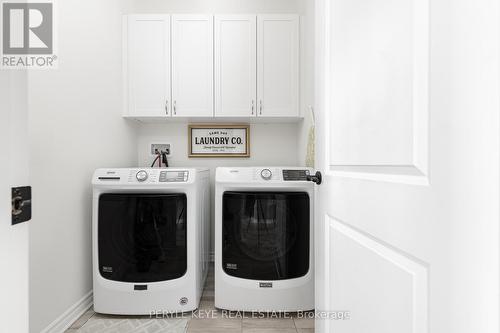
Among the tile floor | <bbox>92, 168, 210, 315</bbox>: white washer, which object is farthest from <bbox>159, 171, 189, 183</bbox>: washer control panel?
the tile floor

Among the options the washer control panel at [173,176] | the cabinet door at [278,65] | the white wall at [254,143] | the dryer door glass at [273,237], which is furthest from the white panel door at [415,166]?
the white wall at [254,143]

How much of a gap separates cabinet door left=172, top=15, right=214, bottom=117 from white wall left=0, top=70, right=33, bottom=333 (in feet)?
5.70

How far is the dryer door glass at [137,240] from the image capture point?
1.73 m

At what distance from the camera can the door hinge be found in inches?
23.0

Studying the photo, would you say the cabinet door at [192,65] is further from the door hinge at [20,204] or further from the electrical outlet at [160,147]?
the door hinge at [20,204]

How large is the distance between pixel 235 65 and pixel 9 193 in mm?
1992

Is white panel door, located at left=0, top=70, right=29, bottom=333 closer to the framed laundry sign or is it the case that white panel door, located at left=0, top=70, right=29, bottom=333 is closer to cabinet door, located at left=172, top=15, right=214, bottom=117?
cabinet door, located at left=172, top=15, right=214, bottom=117

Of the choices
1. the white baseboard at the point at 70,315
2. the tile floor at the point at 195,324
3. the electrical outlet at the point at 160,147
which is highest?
the electrical outlet at the point at 160,147

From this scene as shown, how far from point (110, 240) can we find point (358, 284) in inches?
60.0

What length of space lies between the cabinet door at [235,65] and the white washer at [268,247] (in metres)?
0.79

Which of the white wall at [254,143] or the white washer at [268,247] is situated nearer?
the white washer at [268,247]

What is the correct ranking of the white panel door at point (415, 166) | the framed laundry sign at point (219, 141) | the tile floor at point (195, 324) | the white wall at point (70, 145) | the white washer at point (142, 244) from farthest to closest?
the framed laundry sign at point (219, 141)
the white washer at point (142, 244)
the tile floor at point (195, 324)
the white wall at point (70, 145)
the white panel door at point (415, 166)

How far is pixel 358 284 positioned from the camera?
773 mm

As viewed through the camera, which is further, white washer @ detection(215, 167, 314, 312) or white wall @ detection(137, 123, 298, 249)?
white wall @ detection(137, 123, 298, 249)
